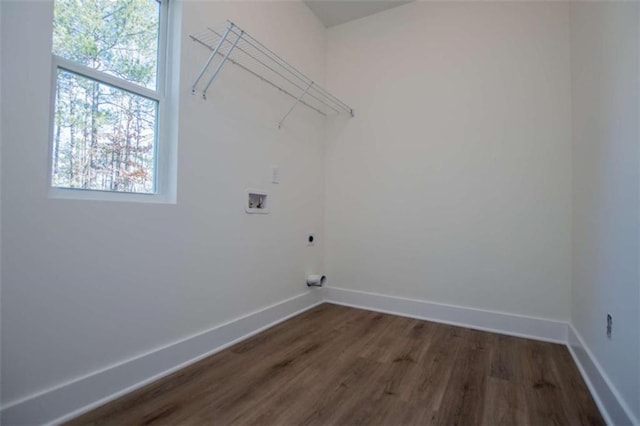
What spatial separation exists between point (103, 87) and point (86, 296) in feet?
3.20

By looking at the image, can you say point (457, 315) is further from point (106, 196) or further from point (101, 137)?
point (101, 137)

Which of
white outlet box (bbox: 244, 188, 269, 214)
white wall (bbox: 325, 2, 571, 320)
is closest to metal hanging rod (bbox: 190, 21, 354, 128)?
white wall (bbox: 325, 2, 571, 320)

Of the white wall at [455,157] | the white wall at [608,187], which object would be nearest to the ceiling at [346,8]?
the white wall at [455,157]

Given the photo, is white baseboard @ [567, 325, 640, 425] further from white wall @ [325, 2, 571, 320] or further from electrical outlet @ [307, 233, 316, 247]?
electrical outlet @ [307, 233, 316, 247]

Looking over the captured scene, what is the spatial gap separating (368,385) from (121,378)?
1.21 m

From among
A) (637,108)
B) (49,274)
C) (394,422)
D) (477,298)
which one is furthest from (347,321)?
(637,108)

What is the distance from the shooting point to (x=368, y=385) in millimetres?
1615

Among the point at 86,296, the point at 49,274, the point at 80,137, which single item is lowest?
the point at 86,296

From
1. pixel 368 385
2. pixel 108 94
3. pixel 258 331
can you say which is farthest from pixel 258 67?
pixel 368 385

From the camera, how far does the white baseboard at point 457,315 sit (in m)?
2.28

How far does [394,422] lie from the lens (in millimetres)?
1329

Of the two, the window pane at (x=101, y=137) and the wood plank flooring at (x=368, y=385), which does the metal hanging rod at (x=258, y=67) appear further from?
the wood plank flooring at (x=368, y=385)

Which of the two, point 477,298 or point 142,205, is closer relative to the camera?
point 142,205

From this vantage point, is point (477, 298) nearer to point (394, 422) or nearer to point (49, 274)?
point (394, 422)
